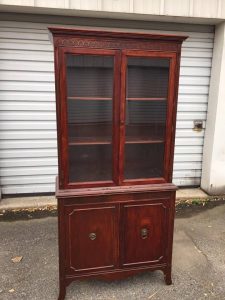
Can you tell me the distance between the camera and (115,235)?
8.22 ft

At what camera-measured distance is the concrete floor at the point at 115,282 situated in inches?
101

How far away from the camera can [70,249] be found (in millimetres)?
2434

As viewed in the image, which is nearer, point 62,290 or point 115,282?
point 62,290

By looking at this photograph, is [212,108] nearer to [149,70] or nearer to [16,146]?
[149,70]

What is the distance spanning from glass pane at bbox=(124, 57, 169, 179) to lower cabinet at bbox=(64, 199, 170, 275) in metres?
0.33

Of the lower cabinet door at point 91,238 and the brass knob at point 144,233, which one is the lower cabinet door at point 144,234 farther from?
the lower cabinet door at point 91,238

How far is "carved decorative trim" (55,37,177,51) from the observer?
212 cm

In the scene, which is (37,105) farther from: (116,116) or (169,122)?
(169,122)

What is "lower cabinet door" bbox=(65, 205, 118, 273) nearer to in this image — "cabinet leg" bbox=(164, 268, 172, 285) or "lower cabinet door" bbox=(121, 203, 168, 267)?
"lower cabinet door" bbox=(121, 203, 168, 267)

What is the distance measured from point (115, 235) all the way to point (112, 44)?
1.60 metres

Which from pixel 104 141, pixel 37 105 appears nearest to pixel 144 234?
pixel 104 141

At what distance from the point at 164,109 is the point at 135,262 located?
1.41 meters

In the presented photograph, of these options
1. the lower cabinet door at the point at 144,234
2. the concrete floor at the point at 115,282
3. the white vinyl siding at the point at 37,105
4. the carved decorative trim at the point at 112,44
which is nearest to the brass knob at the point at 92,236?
the lower cabinet door at the point at 144,234

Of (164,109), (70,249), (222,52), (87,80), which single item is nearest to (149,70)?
(164,109)
